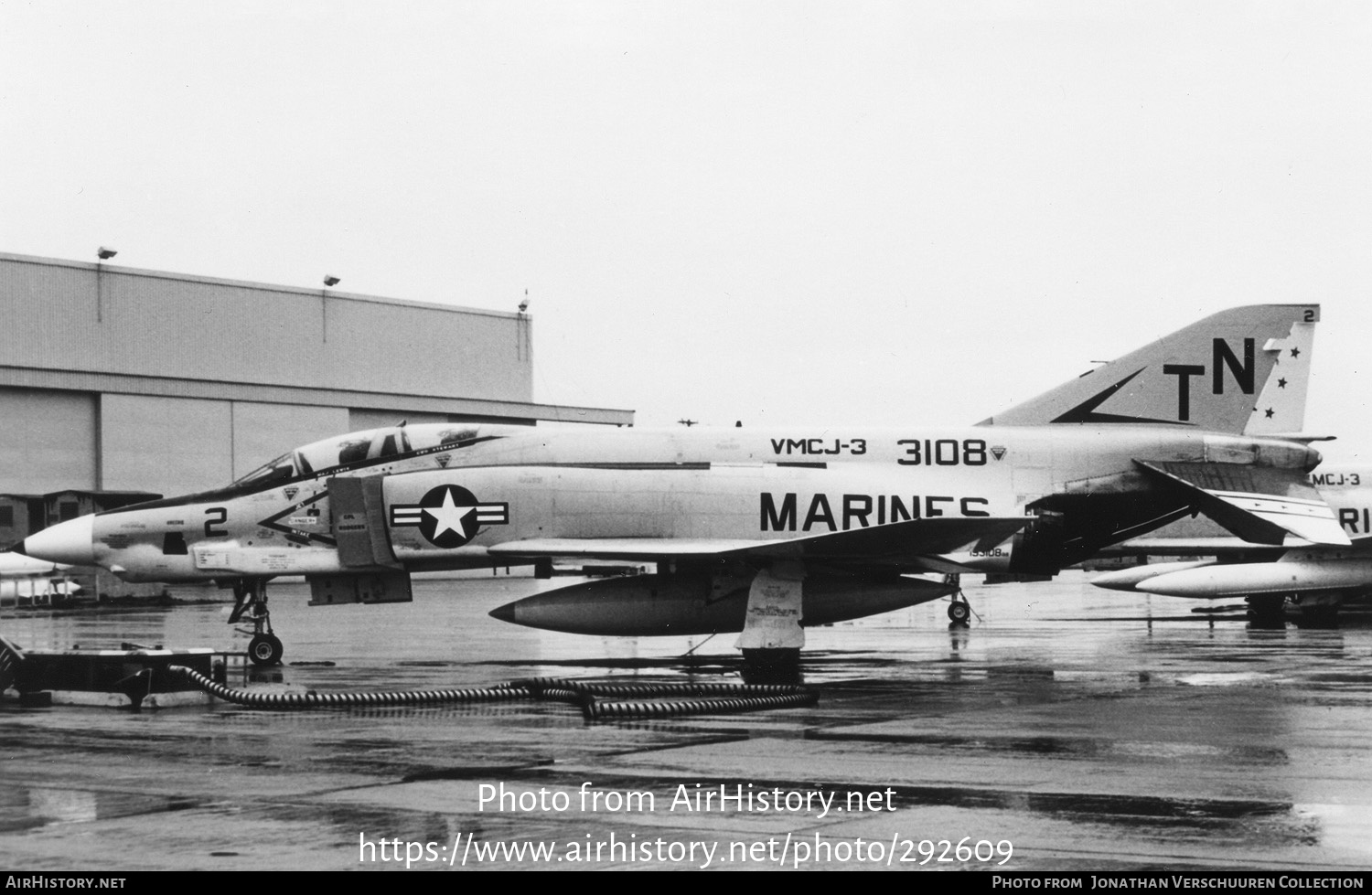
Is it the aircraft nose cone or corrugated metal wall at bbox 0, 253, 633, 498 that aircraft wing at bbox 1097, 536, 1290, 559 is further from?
corrugated metal wall at bbox 0, 253, 633, 498

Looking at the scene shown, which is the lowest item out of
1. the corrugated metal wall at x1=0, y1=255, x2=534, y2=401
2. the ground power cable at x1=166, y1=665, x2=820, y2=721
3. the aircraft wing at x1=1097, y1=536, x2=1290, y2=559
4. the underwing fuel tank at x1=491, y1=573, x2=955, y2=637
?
the ground power cable at x1=166, y1=665, x2=820, y2=721

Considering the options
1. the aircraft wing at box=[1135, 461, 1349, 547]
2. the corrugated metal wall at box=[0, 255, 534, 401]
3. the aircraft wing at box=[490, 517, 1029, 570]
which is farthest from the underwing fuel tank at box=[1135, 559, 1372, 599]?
the corrugated metal wall at box=[0, 255, 534, 401]

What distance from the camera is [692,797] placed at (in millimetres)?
7824

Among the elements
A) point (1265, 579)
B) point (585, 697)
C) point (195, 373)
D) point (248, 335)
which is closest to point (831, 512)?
point (585, 697)

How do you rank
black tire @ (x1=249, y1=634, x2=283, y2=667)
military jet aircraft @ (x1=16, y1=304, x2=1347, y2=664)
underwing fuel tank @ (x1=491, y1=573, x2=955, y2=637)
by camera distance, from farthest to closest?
black tire @ (x1=249, y1=634, x2=283, y2=667) < military jet aircraft @ (x1=16, y1=304, x2=1347, y2=664) < underwing fuel tank @ (x1=491, y1=573, x2=955, y2=637)

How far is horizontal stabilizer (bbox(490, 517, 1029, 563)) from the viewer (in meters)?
15.1

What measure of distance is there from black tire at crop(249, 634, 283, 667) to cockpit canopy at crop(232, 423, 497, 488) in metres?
1.84

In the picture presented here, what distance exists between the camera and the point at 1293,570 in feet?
81.5

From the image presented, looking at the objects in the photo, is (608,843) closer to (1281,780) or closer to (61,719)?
(1281,780)

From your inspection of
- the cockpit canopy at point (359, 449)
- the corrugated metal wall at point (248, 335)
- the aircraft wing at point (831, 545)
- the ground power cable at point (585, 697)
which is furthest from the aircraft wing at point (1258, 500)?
the corrugated metal wall at point (248, 335)

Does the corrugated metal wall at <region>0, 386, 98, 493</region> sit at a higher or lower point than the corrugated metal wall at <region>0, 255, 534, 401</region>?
lower

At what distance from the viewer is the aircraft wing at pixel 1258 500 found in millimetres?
16219

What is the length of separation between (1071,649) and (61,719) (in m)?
13.3
